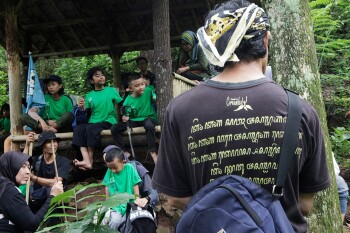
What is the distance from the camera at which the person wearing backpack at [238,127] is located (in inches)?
58.5

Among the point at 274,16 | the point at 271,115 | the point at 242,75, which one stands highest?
the point at 274,16

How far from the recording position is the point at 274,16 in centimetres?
341

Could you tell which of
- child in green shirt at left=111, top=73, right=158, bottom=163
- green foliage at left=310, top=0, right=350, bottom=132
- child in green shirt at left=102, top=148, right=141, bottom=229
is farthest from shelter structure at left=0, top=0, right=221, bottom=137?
child in green shirt at left=102, top=148, right=141, bottom=229

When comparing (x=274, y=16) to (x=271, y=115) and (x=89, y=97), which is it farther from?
(x=89, y=97)

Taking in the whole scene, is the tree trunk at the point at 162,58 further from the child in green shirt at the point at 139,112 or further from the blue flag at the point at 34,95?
the blue flag at the point at 34,95

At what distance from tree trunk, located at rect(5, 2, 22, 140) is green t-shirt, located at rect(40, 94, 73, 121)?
1.65 feet

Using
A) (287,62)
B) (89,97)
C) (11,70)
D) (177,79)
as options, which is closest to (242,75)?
(287,62)

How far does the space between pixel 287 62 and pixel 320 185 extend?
1.88m

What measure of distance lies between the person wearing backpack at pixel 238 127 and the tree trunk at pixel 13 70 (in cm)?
671

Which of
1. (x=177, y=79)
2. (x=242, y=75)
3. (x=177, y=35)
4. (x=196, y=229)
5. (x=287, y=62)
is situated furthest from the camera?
(x=177, y=35)

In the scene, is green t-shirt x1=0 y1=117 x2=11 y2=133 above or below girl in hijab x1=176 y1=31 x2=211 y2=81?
below

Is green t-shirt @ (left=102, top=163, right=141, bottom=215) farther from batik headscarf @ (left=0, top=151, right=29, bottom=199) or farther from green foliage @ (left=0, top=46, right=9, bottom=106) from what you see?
green foliage @ (left=0, top=46, right=9, bottom=106)

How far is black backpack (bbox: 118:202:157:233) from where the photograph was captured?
458cm

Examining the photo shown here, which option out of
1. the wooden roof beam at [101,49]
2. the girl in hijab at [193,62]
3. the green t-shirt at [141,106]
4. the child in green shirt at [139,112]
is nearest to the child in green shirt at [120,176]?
the child in green shirt at [139,112]
